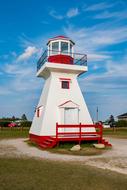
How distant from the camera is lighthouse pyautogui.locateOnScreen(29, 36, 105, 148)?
1875 cm

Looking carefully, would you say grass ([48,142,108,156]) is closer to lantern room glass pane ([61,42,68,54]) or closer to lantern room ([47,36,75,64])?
lantern room ([47,36,75,64])

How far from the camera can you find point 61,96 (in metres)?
19.4

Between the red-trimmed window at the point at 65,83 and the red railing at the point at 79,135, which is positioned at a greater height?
the red-trimmed window at the point at 65,83

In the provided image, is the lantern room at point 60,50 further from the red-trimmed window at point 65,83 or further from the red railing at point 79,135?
the red railing at point 79,135

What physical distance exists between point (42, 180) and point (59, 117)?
35.6 feet

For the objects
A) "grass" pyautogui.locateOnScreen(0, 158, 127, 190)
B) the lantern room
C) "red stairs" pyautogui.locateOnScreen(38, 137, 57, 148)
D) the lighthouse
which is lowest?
"grass" pyautogui.locateOnScreen(0, 158, 127, 190)

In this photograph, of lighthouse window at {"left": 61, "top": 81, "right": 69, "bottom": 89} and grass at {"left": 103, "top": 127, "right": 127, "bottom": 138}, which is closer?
lighthouse window at {"left": 61, "top": 81, "right": 69, "bottom": 89}

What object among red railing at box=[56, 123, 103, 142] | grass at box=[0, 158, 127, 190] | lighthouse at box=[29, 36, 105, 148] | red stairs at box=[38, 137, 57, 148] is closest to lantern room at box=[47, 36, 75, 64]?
lighthouse at box=[29, 36, 105, 148]

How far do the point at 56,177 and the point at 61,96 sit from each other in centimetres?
1107

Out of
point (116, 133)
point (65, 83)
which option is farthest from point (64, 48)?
point (116, 133)

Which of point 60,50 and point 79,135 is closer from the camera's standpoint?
point 79,135

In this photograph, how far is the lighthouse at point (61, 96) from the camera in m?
18.7

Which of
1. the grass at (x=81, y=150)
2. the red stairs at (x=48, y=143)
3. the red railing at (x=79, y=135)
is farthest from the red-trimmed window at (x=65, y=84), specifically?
the grass at (x=81, y=150)

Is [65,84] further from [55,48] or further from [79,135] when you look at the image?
[79,135]
